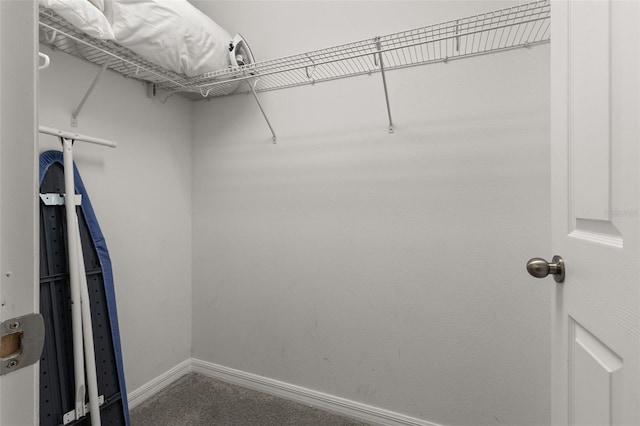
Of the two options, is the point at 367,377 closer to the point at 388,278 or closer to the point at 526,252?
the point at 388,278

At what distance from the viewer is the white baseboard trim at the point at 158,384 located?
173 cm

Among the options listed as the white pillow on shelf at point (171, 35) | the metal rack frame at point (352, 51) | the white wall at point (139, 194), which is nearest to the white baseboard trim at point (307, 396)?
the white wall at point (139, 194)

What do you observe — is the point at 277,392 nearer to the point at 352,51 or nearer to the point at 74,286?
the point at 74,286

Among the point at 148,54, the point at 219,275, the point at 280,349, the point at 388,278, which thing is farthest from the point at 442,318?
the point at 148,54

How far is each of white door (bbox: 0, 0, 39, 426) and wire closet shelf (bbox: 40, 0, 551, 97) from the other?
1.01 meters

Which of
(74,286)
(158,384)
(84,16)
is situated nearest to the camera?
Result: (84,16)

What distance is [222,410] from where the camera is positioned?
5.59 ft

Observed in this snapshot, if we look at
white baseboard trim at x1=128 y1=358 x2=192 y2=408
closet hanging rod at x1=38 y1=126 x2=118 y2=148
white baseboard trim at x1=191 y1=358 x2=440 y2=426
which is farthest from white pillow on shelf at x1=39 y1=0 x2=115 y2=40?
white baseboard trim at x1=191 y1=358 x2=440 y2=426

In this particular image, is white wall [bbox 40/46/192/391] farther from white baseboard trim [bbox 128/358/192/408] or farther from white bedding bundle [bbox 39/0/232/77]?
white bedding bundle [bbox 39/0/232/77]

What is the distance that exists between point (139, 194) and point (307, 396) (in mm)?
1535

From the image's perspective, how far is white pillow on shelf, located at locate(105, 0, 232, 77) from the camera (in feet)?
4.13

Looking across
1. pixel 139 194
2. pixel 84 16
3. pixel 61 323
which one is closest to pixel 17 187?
pixel 84 16

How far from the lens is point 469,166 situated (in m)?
1.44

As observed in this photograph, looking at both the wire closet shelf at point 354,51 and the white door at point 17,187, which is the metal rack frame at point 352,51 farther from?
the white door at point 17,187
